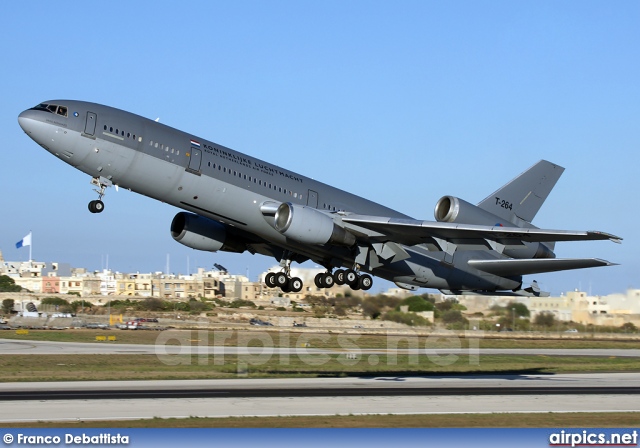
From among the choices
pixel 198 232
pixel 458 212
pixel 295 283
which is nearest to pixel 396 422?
pixel 458 212

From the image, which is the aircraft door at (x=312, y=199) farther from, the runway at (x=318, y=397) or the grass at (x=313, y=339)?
the grass at (x=313, y=339)

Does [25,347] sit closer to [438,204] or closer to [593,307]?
[438,204]

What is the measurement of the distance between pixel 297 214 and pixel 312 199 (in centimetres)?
325

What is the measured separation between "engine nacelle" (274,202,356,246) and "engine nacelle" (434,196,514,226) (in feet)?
17.1

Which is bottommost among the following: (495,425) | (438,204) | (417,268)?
(495,425)

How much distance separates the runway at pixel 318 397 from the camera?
1110 inches

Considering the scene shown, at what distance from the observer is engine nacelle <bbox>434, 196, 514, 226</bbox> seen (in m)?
36.3

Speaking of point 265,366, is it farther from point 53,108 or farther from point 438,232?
point 53,108

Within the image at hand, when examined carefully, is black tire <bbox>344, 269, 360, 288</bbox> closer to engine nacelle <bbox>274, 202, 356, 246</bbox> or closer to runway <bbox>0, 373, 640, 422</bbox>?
engine nacelle <bbox>274, 202, 356, 246</bbox>

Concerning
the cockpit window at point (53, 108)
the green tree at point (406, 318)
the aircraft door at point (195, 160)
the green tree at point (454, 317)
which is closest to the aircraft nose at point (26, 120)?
the cockpit window at point (53, 108)

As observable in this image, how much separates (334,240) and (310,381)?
26.0 ft

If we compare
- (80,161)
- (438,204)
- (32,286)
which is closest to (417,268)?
(438,204)

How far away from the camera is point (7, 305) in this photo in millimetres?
108062

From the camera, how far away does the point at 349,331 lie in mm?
75562
